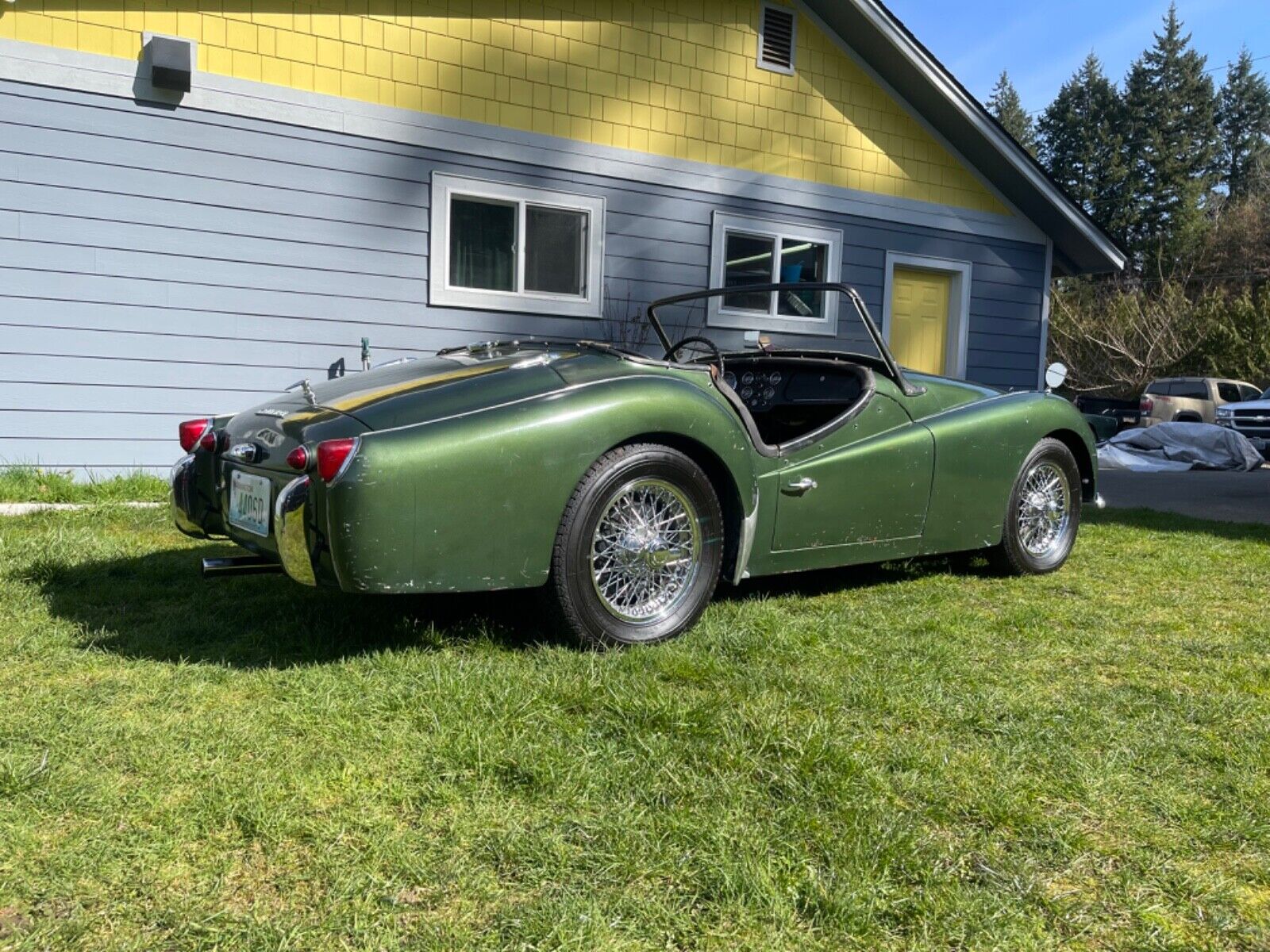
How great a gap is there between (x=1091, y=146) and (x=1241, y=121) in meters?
9.95

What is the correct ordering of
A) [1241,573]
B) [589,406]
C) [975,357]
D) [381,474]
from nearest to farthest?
[381,474]
[589,406]
[1241,573]
[975,357]

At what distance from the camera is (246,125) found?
7.05 meters

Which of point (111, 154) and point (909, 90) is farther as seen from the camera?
point (909, 90)

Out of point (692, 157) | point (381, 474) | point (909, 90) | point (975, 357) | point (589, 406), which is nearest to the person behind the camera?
point (381, 474)

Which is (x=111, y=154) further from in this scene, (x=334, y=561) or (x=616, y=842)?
(x=616, y=842)

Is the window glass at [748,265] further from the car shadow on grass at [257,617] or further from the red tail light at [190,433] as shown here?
the red tail light at [190,433]

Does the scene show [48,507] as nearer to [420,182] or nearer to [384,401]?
[420,182]

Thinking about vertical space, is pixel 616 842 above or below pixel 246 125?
below

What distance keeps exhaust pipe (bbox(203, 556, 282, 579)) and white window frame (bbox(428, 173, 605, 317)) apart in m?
4.76

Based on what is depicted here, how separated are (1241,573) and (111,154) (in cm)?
Result: 706

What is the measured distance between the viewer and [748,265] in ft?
30.9

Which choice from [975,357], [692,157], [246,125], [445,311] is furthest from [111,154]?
[975,357]

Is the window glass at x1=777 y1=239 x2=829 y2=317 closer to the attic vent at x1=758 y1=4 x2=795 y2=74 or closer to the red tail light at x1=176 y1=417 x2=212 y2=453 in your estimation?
the attic vent at x1=758 y1=4 x2=795 y2=74

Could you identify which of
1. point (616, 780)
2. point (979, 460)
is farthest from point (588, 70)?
point (616, 780)
